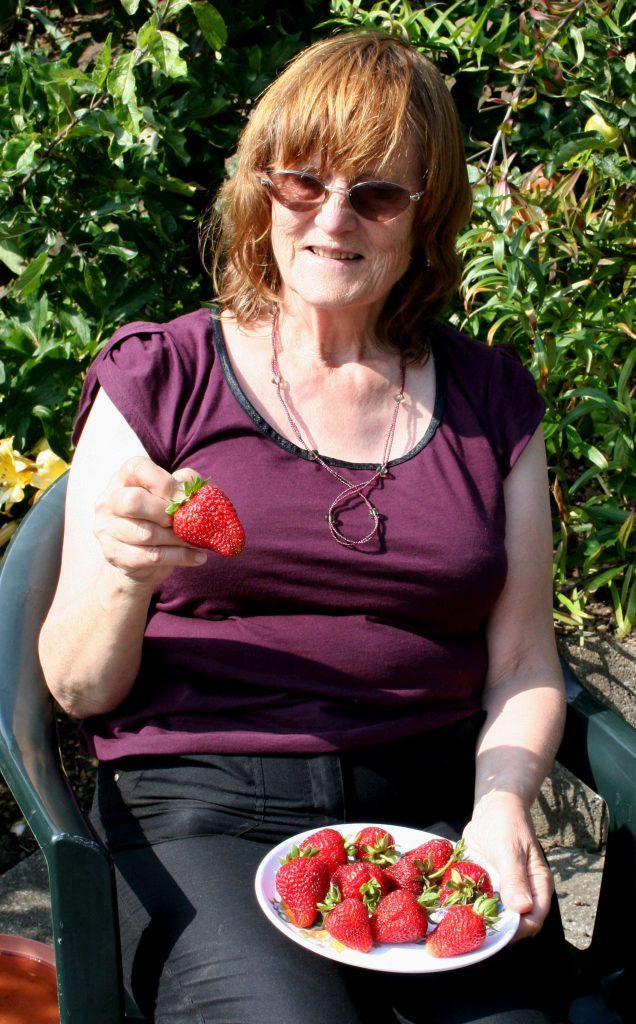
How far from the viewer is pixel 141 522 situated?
5.00 ft

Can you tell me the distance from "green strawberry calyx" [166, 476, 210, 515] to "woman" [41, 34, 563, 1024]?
13 millimetres

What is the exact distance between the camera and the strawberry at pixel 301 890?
152 centimetres

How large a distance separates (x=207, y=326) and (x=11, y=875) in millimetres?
1451

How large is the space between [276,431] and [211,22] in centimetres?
104

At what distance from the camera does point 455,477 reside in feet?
6.56

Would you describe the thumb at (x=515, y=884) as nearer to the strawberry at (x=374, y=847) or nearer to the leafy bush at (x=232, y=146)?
the strawberry at (x=374, y=847)

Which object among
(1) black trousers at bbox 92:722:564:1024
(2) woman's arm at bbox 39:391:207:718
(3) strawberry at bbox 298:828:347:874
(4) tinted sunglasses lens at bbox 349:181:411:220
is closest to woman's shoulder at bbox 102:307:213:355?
(2) woman's arm at bbox 39:391:207:718

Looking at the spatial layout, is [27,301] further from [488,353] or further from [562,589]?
[562,589]

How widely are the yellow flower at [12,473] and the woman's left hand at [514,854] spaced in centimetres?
127

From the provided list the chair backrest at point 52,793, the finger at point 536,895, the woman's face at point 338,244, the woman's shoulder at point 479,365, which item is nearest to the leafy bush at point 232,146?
the woman's shoulder at point 479,365

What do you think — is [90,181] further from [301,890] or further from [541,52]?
[301,890]

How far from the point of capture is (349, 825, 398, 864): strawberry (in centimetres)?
164

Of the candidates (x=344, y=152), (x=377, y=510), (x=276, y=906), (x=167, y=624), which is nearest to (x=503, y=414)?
(x=377, y=510)

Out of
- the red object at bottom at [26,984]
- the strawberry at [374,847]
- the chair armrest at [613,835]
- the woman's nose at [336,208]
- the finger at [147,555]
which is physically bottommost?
the red object at bottom at [26,984]
